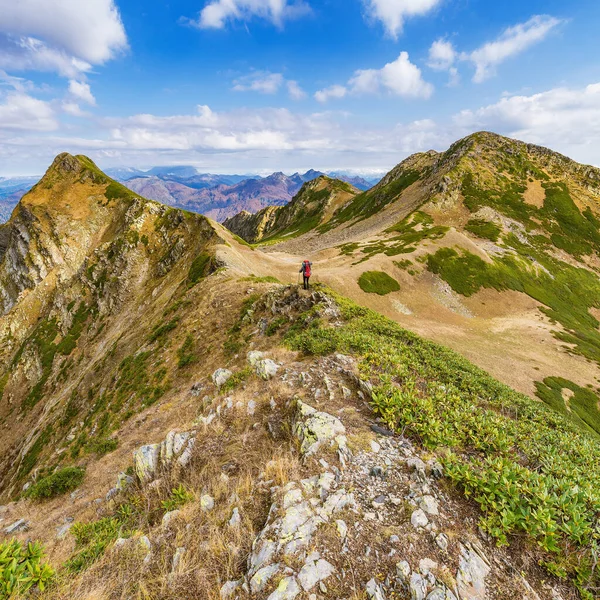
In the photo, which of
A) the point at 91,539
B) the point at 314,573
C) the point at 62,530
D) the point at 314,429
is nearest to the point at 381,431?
the point at 314,429

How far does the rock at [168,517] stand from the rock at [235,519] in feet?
6.01

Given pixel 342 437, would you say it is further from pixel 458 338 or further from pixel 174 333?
pixel 458 338

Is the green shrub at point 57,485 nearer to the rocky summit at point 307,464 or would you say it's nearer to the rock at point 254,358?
the rocky summit at point 307,464

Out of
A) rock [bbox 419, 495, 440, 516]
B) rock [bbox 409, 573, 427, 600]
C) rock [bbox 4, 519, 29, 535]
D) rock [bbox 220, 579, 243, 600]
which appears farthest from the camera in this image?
rock [bbox 4, 519, 29, 535]

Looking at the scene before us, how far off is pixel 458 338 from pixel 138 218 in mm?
79447

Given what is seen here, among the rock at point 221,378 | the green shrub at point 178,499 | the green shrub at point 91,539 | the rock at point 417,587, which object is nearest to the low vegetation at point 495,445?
the rock at point 417,587

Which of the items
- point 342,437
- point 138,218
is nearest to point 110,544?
point 342,437

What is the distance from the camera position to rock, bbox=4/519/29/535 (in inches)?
516

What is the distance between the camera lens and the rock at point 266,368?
15.7 meters

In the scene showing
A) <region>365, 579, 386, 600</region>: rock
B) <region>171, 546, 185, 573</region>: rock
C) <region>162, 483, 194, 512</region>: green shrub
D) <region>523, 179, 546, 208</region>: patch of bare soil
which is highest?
<region>523, 179, 546, 208</region>: patch of bare soil

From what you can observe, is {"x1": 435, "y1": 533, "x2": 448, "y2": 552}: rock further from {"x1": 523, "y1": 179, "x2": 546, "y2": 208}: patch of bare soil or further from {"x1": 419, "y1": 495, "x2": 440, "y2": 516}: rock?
{"x1": 523, "y1": 179, "x2": 546, "y2": 208}: patch of bare soil

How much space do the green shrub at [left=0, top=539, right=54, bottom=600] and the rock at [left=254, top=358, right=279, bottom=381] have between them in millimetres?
9850

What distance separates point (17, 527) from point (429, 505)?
17108 millimetres

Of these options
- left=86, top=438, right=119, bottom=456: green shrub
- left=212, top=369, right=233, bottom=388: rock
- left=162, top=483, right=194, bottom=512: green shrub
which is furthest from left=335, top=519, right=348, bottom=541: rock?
left=86, top=438, right=119, bottom=456: green shrub
